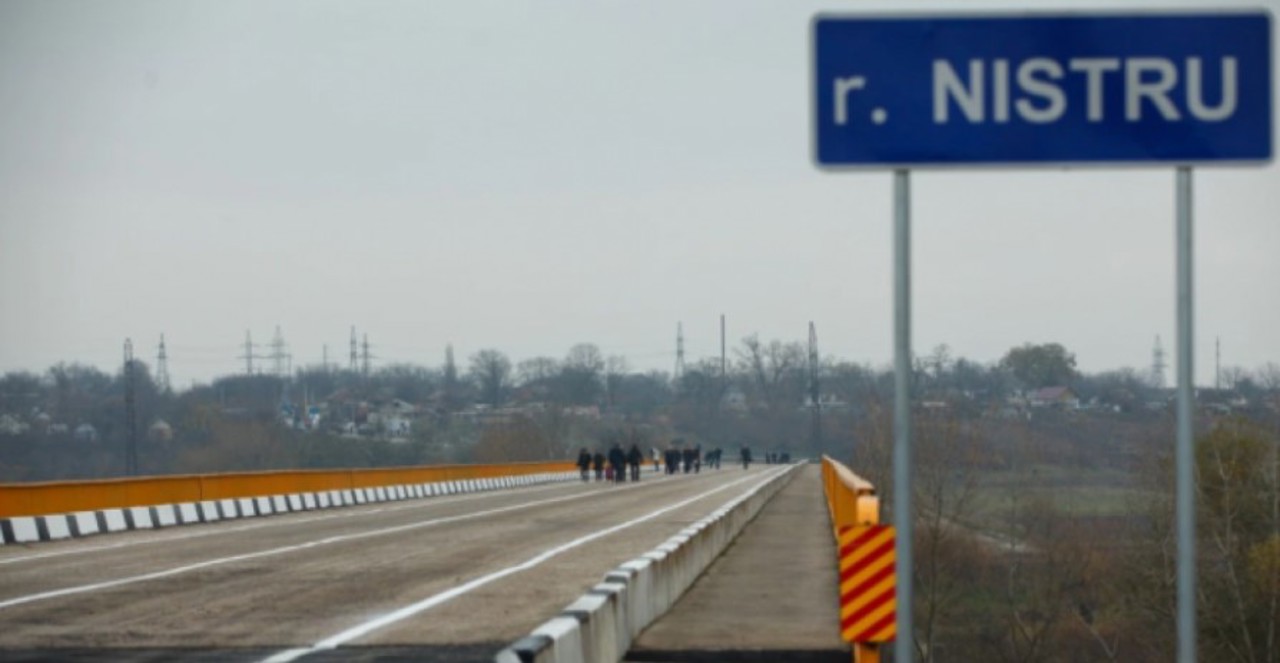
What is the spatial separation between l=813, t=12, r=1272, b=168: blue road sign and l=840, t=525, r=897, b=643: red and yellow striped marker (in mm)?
4541

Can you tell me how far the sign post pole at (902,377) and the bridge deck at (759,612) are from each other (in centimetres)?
812

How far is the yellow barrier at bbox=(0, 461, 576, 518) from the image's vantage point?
32.0m

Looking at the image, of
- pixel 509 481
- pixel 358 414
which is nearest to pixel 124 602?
pixel 509 481

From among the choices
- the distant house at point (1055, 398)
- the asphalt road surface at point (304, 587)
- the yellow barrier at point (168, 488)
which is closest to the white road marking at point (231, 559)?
the asphalt road surface at point (304, 587)

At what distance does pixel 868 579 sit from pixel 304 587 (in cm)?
925

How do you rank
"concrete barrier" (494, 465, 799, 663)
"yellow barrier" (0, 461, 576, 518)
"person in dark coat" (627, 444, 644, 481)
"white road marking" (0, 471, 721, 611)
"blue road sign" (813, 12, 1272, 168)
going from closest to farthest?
1. "blue road sign" (813, 12, 1272, 168)
2. "concrete barrier" (494, 465, 799, 663)
3. "white road marking" (0, 471, 721, 611)
4. "yellow barrier" (0, 461, 576, 518)
5. "person in dark coat" (627, 444, 644, 481)

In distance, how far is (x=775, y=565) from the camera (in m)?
29.8

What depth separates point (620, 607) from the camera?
54.6 feet

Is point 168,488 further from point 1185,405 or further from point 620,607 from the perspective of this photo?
point 1185,405

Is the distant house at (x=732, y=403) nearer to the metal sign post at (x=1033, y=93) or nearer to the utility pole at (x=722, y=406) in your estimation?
the utility pole at (x=722, y=406)

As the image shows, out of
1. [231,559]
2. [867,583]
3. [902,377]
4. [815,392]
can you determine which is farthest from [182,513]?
[815,392]

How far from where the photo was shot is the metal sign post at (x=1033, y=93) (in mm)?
9234

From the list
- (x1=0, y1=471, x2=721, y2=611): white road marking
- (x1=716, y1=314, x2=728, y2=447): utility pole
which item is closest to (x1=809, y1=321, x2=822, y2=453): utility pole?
(x1=716, y1=314, x2=728, y2=447): utility pole

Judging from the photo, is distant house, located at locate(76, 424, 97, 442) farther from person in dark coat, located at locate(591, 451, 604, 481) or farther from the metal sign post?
the metal sign post
